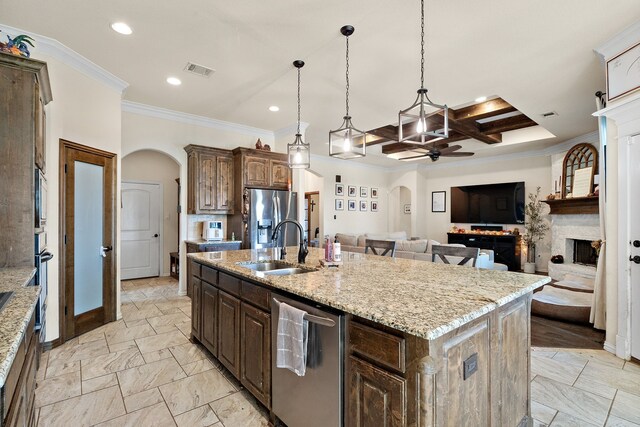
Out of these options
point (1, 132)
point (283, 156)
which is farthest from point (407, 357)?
point (283, 156)

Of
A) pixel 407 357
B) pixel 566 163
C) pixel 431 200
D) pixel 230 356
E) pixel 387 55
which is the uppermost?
pixel 387 55

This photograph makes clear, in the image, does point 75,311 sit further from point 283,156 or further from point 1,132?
point 283,156

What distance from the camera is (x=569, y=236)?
609 cm

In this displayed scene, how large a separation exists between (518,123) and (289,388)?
19.1 feet

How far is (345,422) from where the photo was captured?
1419 millimetres

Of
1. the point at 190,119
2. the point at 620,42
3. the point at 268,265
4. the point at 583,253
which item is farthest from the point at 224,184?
the point at 583,253

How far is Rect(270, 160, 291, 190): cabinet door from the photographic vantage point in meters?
5.38

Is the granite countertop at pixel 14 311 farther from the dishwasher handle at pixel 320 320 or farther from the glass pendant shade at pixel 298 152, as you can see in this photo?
the glass pendant shade at pixel 298 152

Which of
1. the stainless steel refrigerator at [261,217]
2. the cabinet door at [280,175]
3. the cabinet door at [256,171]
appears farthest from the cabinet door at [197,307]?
the cabinet door at [280,175]

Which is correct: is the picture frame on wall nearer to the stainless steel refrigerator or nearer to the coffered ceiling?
the coffered ceiling

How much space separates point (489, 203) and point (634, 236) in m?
5.39

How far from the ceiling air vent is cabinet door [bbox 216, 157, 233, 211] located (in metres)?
1.74

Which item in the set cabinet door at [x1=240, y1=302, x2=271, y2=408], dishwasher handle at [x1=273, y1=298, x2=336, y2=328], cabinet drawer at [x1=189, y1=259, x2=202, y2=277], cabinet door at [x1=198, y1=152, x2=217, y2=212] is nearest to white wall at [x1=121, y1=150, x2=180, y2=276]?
cabinet door at [x1=198, y1=152, x2=217, y2=212]

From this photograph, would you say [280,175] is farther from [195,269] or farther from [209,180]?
[195,269]
